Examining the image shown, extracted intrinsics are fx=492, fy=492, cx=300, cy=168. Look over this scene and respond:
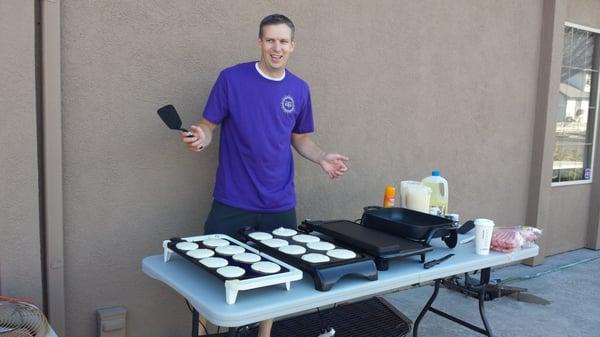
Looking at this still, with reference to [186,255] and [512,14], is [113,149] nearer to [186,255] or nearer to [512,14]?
[186,255]

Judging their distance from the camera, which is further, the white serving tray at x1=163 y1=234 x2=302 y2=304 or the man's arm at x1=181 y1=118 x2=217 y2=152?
the man's arm at x1=181 y1=118 x2=217 y2=152

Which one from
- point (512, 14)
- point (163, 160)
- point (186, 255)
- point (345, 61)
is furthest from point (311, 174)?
point (512, 14)

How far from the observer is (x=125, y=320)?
109 inches

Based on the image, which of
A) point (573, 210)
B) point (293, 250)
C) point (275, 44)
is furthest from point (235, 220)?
point (573, 210)

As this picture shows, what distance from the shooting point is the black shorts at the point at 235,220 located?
254cm

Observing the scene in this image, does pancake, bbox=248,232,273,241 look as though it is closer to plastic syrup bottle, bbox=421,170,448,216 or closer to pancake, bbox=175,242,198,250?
pancake, bbox=175,242,198,250

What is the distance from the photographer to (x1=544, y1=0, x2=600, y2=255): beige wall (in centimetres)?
554

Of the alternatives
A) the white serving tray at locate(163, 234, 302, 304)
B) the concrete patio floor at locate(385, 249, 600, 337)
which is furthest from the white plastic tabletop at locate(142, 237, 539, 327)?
the concrete patio floor at locate(385, 249, 600, 337)

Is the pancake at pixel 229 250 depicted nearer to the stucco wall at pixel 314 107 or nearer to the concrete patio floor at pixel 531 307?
the stucco wall at pixel 314 107

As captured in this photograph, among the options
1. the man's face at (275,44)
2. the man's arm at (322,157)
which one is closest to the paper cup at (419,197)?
the man's arm at (322,157)

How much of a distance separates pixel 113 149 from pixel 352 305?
2.10 m

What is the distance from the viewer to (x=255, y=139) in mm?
2500

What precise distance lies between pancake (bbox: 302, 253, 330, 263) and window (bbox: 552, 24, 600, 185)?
4.62 meters

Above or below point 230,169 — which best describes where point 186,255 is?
below
